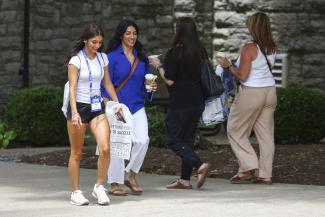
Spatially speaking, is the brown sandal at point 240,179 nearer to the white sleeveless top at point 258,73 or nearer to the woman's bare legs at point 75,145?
the white sleeveless top at point 258,73

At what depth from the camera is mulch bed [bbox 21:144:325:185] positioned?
11797mm

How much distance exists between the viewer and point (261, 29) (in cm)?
1110

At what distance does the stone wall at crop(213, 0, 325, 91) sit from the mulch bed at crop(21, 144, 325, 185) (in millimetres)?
2181

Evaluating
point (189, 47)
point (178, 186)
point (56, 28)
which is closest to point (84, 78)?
point (189, 47)

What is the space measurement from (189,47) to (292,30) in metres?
6.07

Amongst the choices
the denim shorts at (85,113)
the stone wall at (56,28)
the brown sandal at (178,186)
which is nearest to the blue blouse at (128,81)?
the denim shorts at (85,113)

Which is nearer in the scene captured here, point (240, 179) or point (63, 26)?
point (240, 179)

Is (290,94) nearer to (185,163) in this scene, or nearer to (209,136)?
(209,136)

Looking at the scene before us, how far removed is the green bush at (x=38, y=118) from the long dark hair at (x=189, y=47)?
16.0 ft

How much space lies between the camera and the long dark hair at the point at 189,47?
10430mm

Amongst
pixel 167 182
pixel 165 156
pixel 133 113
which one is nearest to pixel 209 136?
pixel 165 156

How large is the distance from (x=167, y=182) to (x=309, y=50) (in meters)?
5.73

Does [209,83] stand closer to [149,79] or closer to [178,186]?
[149,79]

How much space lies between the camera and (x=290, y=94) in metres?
14.6
